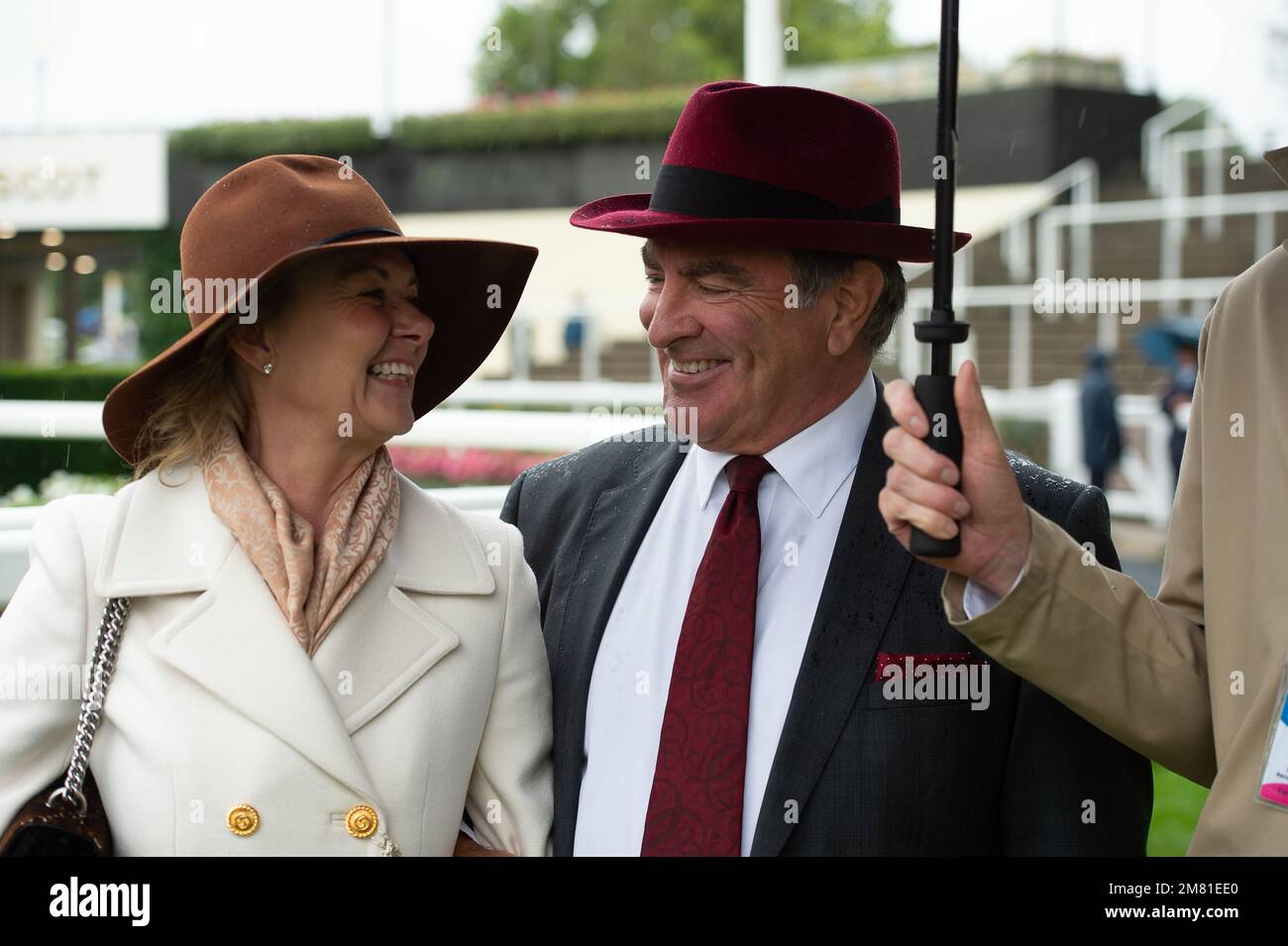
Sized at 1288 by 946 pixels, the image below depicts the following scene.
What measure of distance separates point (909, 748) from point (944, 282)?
0.94 m

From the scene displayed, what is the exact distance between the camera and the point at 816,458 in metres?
2.73

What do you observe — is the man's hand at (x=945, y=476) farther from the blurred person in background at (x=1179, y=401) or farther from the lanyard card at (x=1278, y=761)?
the blurred person in background at (x=1179, y=401)

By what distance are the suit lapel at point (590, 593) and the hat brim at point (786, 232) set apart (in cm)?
47

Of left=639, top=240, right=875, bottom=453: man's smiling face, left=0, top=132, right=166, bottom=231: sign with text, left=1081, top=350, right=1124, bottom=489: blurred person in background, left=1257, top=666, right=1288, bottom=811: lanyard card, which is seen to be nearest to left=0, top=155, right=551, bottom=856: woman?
left=639, top=240, right=875, bottom=453: man's smiling face

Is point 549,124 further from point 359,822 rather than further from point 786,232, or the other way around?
point 359,822

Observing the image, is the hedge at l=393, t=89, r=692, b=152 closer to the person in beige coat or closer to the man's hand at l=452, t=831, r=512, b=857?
the man's hand at l=452, t=831, r=512, b=857

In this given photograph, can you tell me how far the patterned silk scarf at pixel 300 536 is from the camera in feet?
7.64

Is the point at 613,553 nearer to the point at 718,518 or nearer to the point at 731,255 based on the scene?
the point at 718,518

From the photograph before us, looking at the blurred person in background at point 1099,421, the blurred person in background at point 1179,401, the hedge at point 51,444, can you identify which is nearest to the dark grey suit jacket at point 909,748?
the hedge at point 51,444
